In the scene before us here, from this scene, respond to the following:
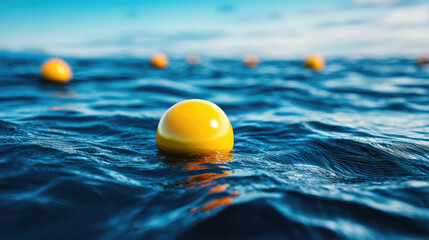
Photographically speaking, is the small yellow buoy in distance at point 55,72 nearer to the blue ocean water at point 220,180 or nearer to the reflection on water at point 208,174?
the blue ocean water at point 220,180

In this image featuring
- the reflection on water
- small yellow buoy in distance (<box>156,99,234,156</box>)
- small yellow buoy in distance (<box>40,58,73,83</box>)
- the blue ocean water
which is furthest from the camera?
small yellow buoy in distance (<box>40,58,73,83</box>)

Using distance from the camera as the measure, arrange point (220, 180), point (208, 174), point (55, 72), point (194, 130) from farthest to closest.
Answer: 1. point (55, 72)
2. point (194, 130)
3. point (208, 174)
4. point (220, 180)

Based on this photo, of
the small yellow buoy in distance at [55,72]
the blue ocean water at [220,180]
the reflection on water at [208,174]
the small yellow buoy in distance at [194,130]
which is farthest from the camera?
the small yellow buoy in distance at [55,72]

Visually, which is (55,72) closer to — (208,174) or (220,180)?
(208,174)

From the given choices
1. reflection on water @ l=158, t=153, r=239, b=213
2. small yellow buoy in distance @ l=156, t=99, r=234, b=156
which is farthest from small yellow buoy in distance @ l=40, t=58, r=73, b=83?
small yellow buoy in distance @ l=156, t=99, r=234, b=156

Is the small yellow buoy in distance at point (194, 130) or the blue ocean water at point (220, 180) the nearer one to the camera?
the blue ocean water at point (220, 180)

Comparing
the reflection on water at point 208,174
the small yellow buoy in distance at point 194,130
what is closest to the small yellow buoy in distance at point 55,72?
the reflection on water at point 208,174

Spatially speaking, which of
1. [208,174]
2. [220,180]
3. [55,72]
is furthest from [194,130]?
[55,72]

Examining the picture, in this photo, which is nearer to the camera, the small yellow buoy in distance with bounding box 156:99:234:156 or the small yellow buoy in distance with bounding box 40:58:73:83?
the small yellow buoy in distance with bounding box 156:99:234:156

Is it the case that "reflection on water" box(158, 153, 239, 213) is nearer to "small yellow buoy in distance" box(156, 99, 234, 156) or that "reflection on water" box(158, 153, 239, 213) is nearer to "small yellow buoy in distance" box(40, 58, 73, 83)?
"small yellow buoy in distance" box(156, 99, 234, 156)
